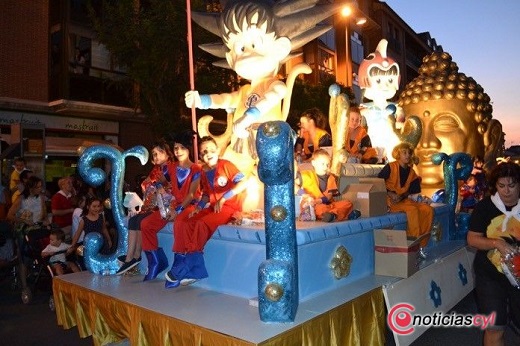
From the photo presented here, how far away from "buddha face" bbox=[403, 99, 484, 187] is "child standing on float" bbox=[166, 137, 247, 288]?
3858mm

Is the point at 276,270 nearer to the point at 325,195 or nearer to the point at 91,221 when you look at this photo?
the point at 325,195

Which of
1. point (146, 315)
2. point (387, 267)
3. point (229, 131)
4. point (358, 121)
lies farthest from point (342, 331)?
point (358, 121)

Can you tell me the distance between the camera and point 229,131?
15.3 ft

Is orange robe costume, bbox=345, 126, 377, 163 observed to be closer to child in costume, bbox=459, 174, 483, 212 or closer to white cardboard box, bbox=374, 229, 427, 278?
white cardboard box, bbox=374, 229, 427, 278

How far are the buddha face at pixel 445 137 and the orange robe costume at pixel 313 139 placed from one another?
6.44ft

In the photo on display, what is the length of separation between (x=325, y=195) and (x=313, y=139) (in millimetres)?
1456

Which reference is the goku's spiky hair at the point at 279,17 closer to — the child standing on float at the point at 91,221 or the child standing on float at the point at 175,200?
the child standing on float at the point at 175,200

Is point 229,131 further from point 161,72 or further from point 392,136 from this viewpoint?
point 161,72

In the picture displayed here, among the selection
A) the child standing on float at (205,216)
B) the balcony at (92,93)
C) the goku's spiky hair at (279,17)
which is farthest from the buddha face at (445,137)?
the balcony at (92,93)

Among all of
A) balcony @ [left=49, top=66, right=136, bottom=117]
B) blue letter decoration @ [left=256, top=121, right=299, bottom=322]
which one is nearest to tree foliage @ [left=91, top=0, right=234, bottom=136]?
balcony @ [left=49, top=66, right=136, bottom=117]

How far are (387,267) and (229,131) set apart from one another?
2.18 meters

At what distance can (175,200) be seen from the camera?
12.1 ft

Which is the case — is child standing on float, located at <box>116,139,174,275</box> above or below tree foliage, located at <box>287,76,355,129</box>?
below

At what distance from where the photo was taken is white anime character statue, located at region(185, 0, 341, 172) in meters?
4.08
